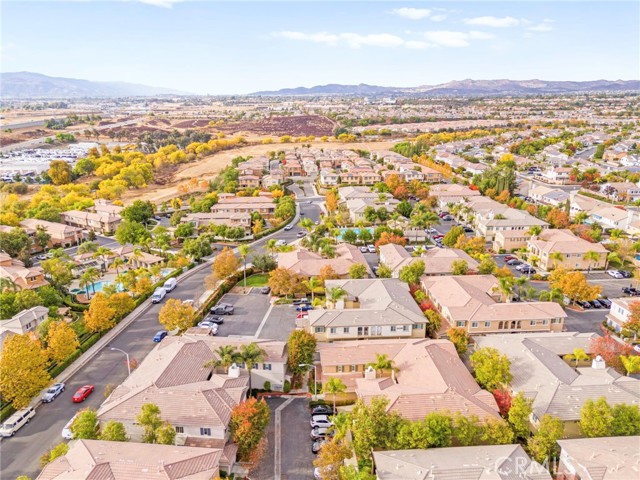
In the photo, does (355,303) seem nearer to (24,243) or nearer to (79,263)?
(79,263)

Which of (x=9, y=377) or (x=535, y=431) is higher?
(x=9, y=377)

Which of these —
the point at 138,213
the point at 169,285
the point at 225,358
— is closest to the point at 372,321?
the point at 225,358

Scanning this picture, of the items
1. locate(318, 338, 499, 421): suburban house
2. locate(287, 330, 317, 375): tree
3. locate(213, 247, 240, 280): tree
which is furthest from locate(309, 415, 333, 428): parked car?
locate(213, 247, 240, 280): tree

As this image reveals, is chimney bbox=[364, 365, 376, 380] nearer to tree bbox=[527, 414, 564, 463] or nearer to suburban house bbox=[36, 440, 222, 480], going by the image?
tree bbox=[527, 414, 564, 463]

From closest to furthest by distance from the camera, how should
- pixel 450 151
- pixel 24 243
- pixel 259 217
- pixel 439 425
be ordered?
pixel 439 425 < pixel 24 243 < pixel 259 217 < pixel 450 151

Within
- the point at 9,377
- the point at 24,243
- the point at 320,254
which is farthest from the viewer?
the point at 24,243

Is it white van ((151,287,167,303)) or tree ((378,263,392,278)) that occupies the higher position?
tree ((378,263,392,278))

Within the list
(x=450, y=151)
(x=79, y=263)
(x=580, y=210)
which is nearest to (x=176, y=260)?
(x=79, y=263)
